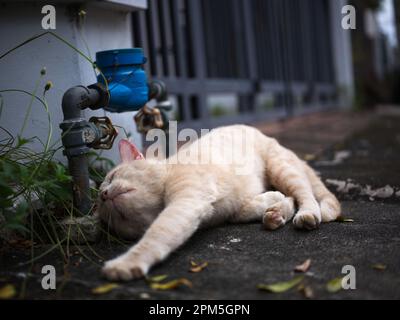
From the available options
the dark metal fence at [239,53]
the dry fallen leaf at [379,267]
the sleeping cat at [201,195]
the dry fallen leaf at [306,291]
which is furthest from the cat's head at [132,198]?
the dark metal fence at [239,53]

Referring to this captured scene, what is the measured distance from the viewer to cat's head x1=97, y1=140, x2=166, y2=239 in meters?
2.06

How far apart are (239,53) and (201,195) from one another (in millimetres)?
4640

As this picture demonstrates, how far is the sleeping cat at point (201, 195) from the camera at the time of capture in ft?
6.03

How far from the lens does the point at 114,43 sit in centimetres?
312

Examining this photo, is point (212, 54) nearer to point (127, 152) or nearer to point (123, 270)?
point (127, 152)

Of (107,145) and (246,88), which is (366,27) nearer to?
(246,88)

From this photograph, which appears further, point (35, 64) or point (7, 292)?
point (35, 64)

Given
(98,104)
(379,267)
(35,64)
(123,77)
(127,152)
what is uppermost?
(35,64)

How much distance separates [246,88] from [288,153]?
3743mm

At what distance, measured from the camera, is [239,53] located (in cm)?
648

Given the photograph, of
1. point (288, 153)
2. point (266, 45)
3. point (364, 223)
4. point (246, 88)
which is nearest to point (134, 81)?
point (288, 153)

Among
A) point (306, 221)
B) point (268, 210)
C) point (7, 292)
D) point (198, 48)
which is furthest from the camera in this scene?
point (198, 48)

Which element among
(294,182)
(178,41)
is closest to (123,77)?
(294,182)

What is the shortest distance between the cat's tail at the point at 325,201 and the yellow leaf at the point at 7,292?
143cm
